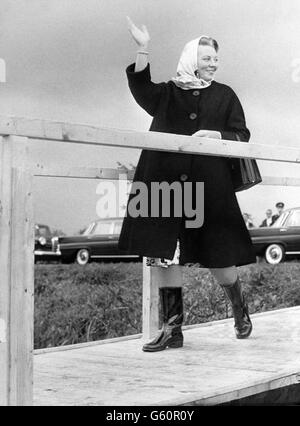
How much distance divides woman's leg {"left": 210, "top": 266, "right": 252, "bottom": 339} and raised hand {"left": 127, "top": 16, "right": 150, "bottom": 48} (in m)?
1.16

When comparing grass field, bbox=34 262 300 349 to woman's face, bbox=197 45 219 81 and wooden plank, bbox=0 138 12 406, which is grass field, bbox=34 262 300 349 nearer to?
woman's face, bbox=197 45 219 81

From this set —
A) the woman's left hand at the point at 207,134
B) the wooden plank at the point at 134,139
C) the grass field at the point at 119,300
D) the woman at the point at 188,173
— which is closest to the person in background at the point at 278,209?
the grass field at the point at 119,300

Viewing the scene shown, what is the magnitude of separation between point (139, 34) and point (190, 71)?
54 centimetres

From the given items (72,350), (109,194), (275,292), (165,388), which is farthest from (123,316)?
(165,388)

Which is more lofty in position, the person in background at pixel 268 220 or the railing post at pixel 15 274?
the person in background at pixel 268 220

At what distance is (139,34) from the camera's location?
3.39 meters

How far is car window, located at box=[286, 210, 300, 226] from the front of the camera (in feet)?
42.7

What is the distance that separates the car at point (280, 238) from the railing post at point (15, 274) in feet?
A: 36.1

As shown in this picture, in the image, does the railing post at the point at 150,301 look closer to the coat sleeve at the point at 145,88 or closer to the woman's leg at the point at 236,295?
the woman's leg at the point at 236,295

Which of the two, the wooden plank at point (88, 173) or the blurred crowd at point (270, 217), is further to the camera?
the blurred crowd at point (270, 217)

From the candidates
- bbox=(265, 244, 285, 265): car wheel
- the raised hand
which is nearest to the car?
bbox=(265, 244, 285, 265): car wheel

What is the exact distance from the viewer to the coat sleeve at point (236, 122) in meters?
3.78

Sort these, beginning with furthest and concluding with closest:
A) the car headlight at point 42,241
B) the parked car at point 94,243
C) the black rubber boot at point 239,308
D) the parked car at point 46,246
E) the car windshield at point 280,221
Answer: the car headlight at point 42,241 < the parked car at point 46,246 < the parked car at point 94,243 < the car windshield at point 280,221 < the black rubber boot at point 239,308

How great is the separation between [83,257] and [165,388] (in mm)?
12052
